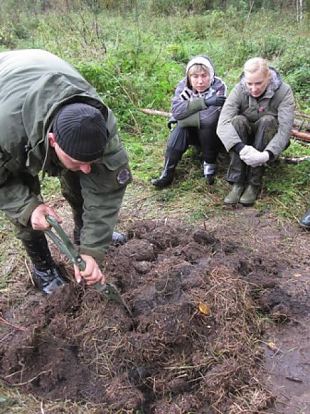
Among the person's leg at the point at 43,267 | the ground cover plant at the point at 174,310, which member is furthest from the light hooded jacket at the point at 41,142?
the ground cover plant at the point at 174,310

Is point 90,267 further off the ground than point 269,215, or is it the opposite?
point 90,267

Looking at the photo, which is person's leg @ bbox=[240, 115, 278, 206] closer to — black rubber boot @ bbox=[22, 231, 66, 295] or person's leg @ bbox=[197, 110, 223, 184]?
person's leg @ bbox=[197, 110, 223, 184]

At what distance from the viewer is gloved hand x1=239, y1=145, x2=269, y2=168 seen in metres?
3.83

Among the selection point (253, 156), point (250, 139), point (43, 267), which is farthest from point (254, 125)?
point (43, 267)

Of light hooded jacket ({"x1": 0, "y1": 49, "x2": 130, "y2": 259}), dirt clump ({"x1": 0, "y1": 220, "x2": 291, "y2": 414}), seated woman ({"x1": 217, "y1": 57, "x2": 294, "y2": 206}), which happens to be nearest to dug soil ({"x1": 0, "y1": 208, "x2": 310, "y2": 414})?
dirt clump ({"x1": 0, "y1": 220, "x2": 291, "y2": 414})

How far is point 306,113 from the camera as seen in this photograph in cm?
554

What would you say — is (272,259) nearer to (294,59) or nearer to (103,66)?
(103,66)

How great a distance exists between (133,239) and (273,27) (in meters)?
8.05

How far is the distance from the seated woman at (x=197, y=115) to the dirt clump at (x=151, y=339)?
133 cm

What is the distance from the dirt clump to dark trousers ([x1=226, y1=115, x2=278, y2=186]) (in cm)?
110

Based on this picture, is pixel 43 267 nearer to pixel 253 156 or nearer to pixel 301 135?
pixel 253 156

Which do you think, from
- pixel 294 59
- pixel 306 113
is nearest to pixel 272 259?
pixel 306 113

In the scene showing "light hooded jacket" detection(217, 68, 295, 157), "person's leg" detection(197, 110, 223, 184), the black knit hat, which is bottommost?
"person's leg" detection(197, 110, 223, 184)

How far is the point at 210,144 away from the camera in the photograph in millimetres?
4250
